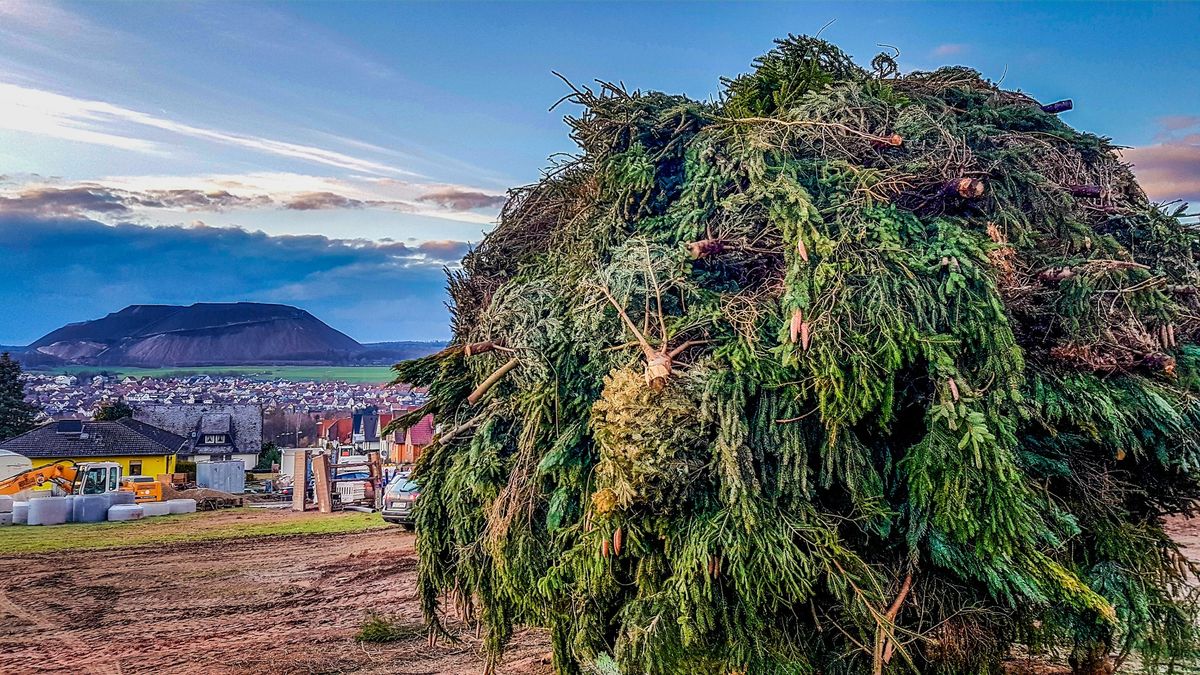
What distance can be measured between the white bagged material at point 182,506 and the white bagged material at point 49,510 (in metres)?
2.83

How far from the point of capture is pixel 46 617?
411 inches

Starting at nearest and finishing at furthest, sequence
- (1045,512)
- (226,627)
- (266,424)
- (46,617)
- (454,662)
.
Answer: (1045,512)
(454,662)
(226,627)
(46,617)
(266,424)

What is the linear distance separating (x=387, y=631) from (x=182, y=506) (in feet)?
60.6

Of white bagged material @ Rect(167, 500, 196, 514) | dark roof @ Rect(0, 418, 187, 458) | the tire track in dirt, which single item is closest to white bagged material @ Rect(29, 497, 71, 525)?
white bagged material @ Rect(167, 500, 196, 514)

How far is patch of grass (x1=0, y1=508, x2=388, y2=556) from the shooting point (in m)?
16.7

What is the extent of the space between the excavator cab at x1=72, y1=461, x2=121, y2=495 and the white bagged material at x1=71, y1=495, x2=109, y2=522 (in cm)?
316

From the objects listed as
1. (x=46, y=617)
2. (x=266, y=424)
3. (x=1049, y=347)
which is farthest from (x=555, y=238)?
(x=266, y=424)

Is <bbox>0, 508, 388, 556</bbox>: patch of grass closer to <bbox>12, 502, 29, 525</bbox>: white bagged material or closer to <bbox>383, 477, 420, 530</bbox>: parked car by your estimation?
<bbox>383, 477, 420, 530</bbox>: parked car

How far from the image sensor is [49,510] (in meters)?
20.5

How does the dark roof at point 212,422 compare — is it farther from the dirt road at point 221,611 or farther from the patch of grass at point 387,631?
the patch of grass at point 387,631

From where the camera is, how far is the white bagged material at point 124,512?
21.4 m

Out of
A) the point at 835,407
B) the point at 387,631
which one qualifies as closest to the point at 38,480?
the point at 387,631

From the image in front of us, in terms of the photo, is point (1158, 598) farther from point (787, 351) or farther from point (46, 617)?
point (46, 617)

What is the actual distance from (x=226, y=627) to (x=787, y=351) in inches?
360
